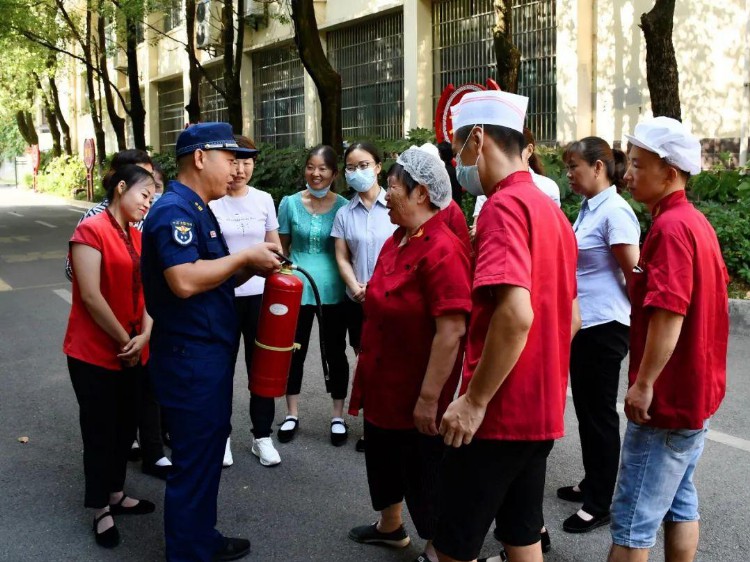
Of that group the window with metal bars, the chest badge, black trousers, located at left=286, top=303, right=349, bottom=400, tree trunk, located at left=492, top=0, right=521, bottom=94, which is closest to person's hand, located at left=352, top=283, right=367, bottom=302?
black trousers, located at left=286, top=303, right=349, bottom=400

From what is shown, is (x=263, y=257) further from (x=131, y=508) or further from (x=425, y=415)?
(x=131, y=508)

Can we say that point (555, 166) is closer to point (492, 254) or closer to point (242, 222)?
point (242, 222)

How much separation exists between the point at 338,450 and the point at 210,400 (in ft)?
Answer: 6.10

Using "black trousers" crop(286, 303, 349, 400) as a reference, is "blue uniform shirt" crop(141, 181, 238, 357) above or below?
above

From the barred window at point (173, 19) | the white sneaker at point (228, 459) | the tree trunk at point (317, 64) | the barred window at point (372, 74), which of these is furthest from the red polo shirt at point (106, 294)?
the barred window at point (173, 19)

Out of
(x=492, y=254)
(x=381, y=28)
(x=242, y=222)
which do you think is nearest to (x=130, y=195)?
(x=242, y=222)

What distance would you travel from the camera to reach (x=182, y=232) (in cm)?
332

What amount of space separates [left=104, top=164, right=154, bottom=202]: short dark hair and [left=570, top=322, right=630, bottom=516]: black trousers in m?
2.24

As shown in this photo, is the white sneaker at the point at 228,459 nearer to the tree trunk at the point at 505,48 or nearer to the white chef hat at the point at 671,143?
the white chef hat at the point at 671,143

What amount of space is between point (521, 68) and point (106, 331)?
1216cm

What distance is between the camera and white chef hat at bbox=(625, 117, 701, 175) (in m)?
2.84

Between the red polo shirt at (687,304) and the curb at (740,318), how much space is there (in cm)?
589

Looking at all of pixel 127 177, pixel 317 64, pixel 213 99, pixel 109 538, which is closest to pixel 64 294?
pixel 317 64

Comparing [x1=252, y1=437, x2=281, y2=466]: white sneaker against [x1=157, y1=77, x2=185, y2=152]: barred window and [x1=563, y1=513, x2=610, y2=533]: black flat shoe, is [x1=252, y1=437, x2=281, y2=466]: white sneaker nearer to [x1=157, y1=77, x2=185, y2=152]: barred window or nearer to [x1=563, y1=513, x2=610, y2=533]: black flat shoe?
[x1=563, y1=513, x2=610, y2=533]: black flat shoe
